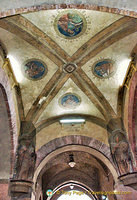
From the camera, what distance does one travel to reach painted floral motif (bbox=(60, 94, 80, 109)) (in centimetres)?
778

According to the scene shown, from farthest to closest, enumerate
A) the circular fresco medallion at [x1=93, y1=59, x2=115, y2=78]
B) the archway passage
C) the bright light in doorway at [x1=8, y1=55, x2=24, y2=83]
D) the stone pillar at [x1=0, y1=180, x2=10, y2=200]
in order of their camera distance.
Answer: the archway passage → the circular fresco medallion at [x1=93, y1=59, x2=115, y2=78] → the bright light in doorway at [x1=8, y1=55, x2=24, y2=83] → the stone pillar at [x1=0, y1=180, x2=10, y2=200]

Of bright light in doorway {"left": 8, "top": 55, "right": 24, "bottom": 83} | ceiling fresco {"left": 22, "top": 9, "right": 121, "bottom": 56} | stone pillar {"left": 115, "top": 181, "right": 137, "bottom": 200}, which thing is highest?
ceiling fresco {"left": 22, "top": 9, "right": 121, "bottom": 56}

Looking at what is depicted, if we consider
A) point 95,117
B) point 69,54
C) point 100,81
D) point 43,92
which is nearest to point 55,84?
point 43,92

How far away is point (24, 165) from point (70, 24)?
5.06 metres

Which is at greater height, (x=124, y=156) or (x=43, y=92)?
(x=43, y=92)

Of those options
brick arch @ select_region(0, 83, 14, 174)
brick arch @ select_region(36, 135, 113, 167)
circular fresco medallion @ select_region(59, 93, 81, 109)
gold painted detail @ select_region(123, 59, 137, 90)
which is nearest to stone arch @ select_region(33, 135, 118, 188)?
brick arch @ select_region(36, 135, 113, 167)

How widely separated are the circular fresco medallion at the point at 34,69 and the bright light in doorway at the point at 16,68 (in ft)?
0.70

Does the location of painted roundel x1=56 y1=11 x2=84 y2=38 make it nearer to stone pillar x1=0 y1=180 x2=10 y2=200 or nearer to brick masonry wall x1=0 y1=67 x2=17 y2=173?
brick masonry wall x1=0 y1=67 x2=17 y2=173

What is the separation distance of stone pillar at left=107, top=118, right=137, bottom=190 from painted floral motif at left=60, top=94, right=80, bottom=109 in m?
1.66

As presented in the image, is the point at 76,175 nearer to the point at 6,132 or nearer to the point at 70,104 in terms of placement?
the point at 70,104

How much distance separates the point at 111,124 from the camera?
7586mm

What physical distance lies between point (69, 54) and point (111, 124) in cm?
331

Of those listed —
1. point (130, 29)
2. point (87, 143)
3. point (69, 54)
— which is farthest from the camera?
point (87, 143)

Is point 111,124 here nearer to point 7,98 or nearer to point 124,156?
point 124,156
